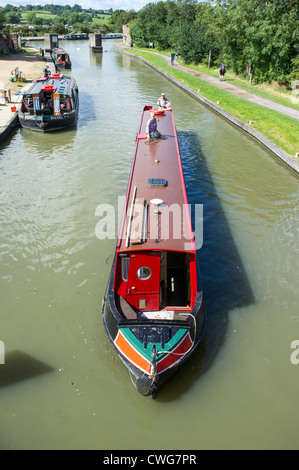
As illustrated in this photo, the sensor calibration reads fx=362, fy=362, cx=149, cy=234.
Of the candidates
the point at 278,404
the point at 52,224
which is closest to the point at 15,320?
the point at 52,224

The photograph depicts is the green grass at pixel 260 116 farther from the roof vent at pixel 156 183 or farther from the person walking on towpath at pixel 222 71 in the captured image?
the roof vent at pixel 156 183

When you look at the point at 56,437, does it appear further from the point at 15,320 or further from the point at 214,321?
the point at 214,321

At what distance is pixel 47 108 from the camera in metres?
22.8

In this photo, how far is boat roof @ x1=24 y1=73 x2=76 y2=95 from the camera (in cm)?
2278

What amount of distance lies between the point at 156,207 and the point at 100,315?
301 centimetres

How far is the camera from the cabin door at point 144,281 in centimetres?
788

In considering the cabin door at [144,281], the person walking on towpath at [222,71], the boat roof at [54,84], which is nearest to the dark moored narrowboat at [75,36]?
the person walking on towpath at [222,71]

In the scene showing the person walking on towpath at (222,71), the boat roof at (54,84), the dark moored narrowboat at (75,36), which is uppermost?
→ the dark moored narrowboat at (75,36)

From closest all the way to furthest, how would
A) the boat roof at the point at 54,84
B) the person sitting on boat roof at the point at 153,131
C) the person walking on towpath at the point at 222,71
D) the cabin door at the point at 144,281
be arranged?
the cabin door at the point at 144,281
the person sitting on boat roof at the point at 153,131
the boat roof at the point at 54,84
the person walking on towpath at the point at 222,71

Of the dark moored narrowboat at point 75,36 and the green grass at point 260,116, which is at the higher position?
the dark moored narrowboat at point 75,36

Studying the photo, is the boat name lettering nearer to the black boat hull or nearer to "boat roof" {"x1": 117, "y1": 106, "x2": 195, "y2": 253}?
the black boat hull

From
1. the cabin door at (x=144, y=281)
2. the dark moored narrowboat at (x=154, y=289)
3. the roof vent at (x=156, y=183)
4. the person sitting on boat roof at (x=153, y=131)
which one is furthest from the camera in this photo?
the person sitting on boat roof at (x=153, y=131)

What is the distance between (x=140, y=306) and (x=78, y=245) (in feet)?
13.2

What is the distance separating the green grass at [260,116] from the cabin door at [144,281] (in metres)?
13.4
